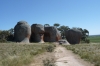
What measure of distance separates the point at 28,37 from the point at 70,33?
1482 centimetres

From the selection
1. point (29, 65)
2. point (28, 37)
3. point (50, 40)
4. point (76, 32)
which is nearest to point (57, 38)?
point (50, 40)

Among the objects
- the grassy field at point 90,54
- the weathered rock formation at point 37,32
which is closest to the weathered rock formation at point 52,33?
the weathered rock formation at point 37,32

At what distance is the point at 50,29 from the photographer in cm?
5978

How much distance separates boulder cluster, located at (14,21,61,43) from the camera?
52938 mm

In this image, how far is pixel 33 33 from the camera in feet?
190

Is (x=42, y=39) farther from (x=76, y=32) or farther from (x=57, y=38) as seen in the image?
(x=76, y=32)

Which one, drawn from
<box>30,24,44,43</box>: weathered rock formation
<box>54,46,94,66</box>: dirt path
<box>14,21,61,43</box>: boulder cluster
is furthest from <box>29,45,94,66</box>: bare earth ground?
<box>30,24,44,43</box>: weathered rock formation

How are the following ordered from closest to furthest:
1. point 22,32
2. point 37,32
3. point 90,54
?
point 90,54
point 22,32
point 37,32

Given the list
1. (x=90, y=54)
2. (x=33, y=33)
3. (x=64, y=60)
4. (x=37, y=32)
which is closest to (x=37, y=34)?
(x=37, y=32)

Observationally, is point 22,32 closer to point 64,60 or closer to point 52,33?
point 52,33

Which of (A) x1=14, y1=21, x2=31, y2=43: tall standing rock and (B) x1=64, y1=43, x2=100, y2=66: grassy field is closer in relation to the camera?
(B) x1=64, y1=43, x2=100, y2=66: grassy field

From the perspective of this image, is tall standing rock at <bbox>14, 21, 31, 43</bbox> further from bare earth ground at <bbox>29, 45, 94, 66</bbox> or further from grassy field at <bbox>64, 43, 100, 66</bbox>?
bare earth ground at <bbox>29, 45, 94, 66</bbox>

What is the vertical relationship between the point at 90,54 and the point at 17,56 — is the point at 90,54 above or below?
below

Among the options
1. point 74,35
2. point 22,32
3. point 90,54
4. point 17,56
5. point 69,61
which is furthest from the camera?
point 74,35
